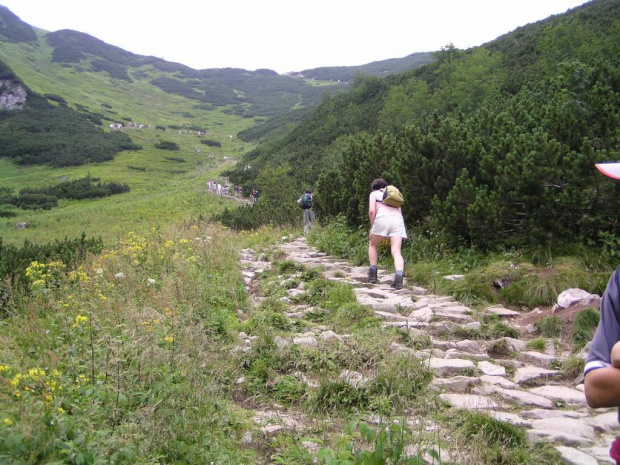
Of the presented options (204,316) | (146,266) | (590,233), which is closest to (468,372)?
(204,316)

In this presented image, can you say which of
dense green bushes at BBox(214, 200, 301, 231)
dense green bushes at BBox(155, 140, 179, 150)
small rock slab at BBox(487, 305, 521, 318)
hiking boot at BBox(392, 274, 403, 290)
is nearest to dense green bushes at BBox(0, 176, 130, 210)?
dense green bushes at BBox(214, 200, 301, 231)

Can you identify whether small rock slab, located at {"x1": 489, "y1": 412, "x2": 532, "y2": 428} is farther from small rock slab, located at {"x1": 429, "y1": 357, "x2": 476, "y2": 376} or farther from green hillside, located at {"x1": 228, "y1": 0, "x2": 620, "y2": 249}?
green hillside, located at {"x1": 228, "y1": 0, "x2": 620, "y2": 249}

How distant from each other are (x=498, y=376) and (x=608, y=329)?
255 cm

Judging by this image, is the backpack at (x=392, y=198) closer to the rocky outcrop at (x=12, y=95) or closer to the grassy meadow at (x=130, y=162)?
the grassy meadow at (x=130, y=162)

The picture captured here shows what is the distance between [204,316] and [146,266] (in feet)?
8.48

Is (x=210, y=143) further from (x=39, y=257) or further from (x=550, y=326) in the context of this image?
(x=550, y=326)

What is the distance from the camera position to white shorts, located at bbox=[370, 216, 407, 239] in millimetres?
7284

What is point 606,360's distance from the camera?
1.75 metres

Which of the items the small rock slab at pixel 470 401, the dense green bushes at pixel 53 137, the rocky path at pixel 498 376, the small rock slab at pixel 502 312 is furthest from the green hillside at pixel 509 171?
the dense green bushes at pixel 53 137

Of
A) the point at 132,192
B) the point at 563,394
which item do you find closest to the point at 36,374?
the point at 563,394

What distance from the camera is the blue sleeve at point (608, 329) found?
5.75 ft

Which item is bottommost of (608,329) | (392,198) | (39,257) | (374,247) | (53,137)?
(39,257)

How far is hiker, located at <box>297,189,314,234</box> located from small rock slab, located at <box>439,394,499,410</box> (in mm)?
9808

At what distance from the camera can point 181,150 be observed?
6875 cm
